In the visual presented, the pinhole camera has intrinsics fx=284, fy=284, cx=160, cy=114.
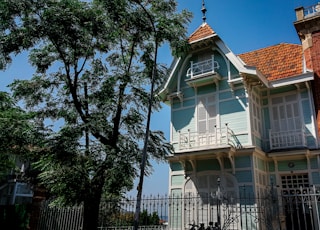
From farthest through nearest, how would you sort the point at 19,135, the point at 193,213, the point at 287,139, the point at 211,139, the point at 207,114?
the point at 207,114 → the point at 211,139 → the point at 287,139 → the point at 193,213 → the point at 19,135

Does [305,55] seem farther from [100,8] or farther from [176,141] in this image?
[100,8]

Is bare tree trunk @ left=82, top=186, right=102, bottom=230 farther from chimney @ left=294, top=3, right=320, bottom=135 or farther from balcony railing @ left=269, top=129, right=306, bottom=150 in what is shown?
chimney @ left=294, top=3, right=320, bottom=135

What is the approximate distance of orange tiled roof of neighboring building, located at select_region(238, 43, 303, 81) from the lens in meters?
14.4

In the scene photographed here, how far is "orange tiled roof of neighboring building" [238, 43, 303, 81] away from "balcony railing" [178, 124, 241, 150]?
158 inches

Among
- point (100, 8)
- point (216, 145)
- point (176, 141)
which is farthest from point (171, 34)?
point (176, 141)

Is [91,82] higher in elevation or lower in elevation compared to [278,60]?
lower

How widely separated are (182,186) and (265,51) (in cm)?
935

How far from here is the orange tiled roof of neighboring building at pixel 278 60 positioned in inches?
569

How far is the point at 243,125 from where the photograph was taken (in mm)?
12977

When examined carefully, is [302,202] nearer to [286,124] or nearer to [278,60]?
[286,124]

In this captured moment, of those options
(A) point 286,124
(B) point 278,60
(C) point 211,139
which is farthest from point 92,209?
(B) point 278,60

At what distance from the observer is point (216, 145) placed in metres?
12.5

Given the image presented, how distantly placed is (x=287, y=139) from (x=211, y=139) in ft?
11.4

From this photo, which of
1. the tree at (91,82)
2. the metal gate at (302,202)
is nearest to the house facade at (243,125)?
the metal gate at (302,202)
